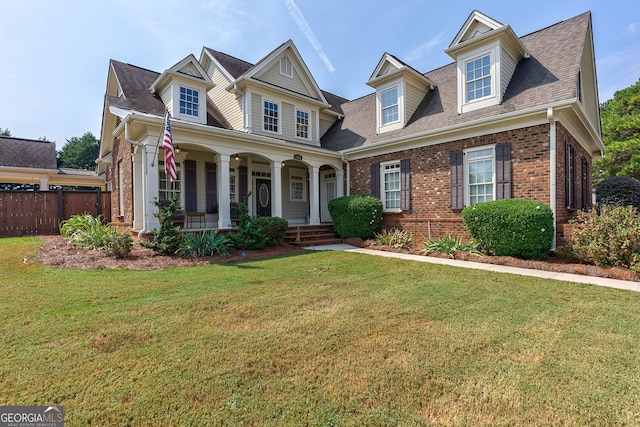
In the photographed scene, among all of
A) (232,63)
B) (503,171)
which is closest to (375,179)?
(503,171)

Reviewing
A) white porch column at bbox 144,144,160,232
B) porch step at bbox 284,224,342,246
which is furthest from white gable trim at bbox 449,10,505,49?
white porch column at bbox 144,144,160,232

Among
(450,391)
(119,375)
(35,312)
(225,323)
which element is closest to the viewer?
(450,391)

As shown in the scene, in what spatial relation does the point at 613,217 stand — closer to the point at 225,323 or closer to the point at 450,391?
the point at 450,391

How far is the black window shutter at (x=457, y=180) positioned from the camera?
930 cm

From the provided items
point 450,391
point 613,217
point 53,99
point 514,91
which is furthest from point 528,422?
point 53,99

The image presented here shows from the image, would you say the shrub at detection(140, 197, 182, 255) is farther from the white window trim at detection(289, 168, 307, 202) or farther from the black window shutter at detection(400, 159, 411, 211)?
the black window shutter at detection(400, 159, 411, 211)

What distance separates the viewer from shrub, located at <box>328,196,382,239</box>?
10.7m

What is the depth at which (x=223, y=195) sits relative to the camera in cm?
970

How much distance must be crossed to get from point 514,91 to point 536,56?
1.84 meters

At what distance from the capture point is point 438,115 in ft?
34.9

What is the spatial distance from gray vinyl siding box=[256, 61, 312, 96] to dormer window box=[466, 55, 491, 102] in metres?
6.70

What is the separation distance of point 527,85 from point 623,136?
1488 cm

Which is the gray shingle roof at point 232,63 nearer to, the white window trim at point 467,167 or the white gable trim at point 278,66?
the white gable trim at point 278,66

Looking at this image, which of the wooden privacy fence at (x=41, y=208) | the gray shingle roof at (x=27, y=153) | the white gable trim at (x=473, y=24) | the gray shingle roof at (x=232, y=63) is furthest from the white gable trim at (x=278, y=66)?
the gray shingle roof at (x=27, y=153)
